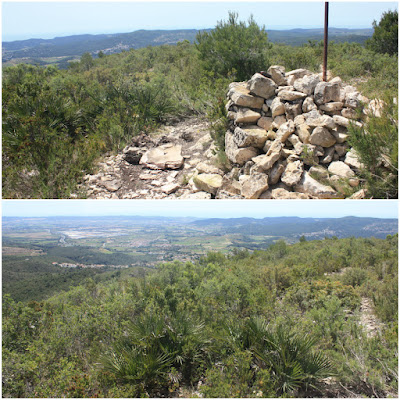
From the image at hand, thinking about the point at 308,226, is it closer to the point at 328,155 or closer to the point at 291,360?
the point at 328,155

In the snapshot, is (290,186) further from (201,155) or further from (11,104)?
(11,104)

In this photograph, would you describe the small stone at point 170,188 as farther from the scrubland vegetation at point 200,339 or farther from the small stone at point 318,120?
the small stone at point 318,120

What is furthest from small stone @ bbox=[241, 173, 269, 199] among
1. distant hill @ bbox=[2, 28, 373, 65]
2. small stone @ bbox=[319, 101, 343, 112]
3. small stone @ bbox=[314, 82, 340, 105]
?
distant hill @ bbox=[2, 28, 373, 65]

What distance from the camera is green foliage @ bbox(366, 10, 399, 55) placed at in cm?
1435

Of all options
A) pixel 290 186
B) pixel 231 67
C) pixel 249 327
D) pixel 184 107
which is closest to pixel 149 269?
pixel 249 327

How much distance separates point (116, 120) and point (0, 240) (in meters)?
3.85

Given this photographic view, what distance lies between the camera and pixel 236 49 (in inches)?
337

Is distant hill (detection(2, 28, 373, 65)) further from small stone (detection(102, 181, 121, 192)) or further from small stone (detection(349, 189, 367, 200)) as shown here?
small stone (detection(349, 189, 367, 200))

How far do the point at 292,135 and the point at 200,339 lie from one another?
12.2 ft

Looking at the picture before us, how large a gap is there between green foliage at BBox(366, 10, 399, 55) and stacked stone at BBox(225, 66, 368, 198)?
38.9ft

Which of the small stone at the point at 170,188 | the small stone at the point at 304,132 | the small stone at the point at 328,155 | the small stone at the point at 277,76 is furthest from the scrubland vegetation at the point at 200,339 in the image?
the small stone at the point at 277,76

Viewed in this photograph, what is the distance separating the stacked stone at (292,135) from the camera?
15.0 feet

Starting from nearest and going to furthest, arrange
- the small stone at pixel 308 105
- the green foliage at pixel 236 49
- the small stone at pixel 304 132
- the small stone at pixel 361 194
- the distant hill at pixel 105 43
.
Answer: the small stone at pixel 361 194 < the small stone at pixel 304 132 < the small stone at pixel 308 105 < the green foliage at pixel 236 49 < the distant hill at pixel 105 43

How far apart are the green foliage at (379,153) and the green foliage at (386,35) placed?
13499 millimetres
